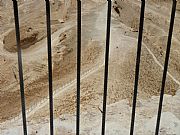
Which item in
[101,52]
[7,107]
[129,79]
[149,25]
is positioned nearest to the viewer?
[7,107]

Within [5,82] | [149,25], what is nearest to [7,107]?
[5,82]

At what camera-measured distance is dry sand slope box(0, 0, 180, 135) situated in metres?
1.99

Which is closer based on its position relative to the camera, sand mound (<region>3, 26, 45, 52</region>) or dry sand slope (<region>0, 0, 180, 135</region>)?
dry sand slope (<region>0, 0, 180, 135</region>)

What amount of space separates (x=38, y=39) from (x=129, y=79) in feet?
1.78

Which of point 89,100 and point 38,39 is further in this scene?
Result: point 38,39

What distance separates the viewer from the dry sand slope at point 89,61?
6.53ft

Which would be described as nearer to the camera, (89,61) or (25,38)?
(89,61)

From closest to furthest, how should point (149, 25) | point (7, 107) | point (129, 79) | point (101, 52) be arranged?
point (7, 107)
point (129, 79)
point (101, 52)
point (149, 25)

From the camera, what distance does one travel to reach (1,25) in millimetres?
2400

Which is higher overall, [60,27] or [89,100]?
[60,27]

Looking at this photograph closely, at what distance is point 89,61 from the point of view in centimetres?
224

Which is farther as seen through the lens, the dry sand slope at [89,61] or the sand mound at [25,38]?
the sand mound at [25,38]

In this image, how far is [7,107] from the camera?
1989 millimetres

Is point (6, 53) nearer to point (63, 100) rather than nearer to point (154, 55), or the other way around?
point (63, 100)
